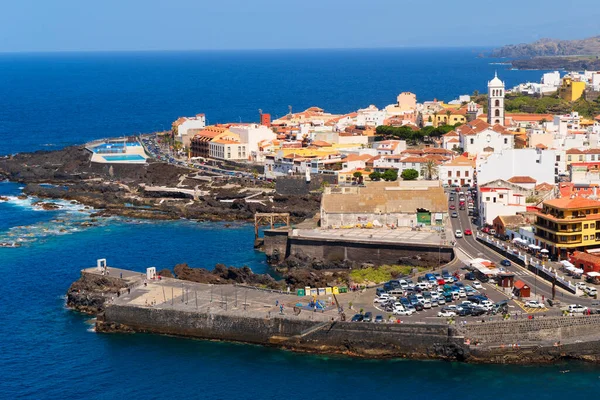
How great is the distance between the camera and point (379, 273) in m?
49.3

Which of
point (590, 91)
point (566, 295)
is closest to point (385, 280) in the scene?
point (566, 295)

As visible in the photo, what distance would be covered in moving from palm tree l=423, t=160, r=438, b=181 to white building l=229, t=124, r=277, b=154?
80.6ft

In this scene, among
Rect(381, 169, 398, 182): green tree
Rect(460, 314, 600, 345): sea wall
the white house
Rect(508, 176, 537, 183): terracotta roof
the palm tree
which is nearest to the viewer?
Rect(460, 314, 600, 345): sea wall

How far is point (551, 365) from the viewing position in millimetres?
38094

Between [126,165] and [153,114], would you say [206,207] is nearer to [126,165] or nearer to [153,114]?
[126,165]

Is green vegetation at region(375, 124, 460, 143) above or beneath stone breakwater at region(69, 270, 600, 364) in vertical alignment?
above

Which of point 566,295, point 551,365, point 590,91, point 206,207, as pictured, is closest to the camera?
point 551,365

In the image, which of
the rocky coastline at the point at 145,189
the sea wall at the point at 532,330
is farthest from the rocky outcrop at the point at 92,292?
the rocky coastline at the point at 145,189

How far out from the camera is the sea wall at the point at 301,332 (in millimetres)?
38844

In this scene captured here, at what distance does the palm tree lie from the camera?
234ft

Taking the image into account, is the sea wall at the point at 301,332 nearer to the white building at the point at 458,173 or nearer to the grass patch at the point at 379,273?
the grass patch at the point at 379,273

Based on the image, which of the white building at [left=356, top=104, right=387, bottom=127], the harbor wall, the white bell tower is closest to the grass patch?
the harbor wall

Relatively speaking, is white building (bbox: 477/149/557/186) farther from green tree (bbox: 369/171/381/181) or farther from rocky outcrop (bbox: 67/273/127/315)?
rocky outcrop (bbox: 67/273/127/315)

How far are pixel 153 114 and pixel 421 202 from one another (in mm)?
99704
